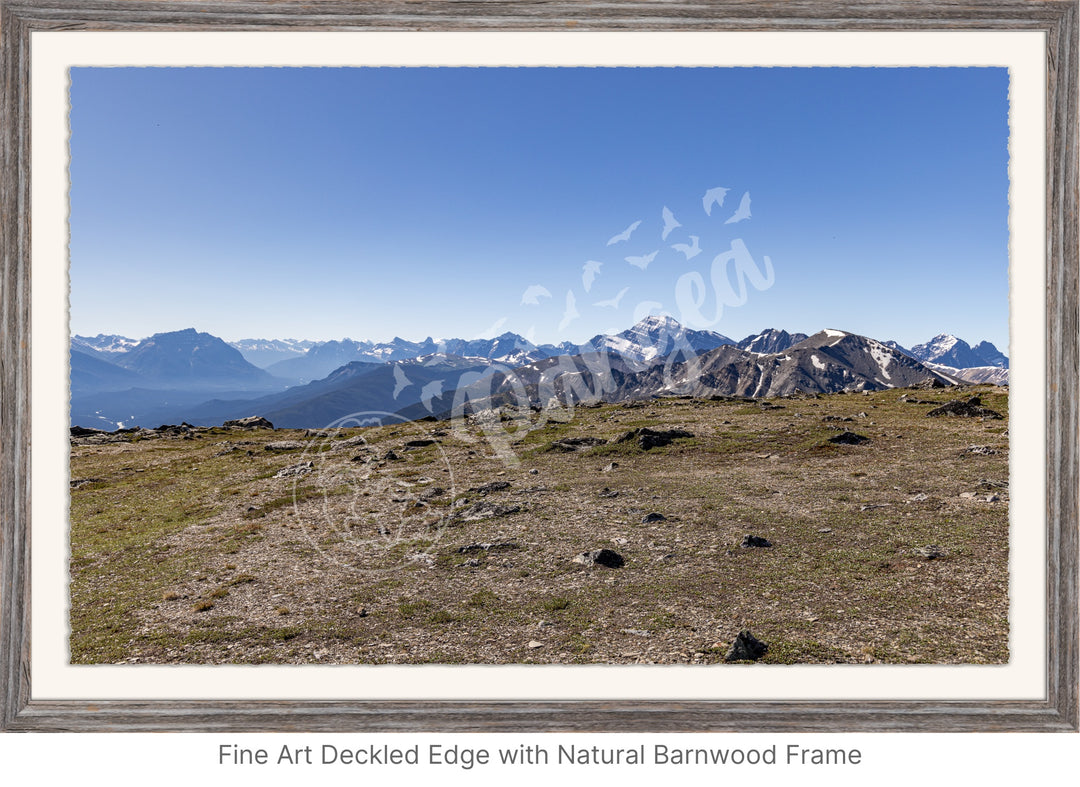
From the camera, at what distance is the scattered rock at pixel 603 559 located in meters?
13.0

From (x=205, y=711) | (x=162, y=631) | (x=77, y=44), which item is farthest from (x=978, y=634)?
(x=77, y=44)

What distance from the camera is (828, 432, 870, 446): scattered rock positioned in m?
26.4

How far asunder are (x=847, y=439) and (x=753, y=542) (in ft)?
62.6

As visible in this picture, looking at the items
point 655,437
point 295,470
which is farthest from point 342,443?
point 655,437

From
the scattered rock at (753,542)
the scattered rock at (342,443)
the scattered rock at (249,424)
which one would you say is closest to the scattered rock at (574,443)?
the scattered rock at (342,443)

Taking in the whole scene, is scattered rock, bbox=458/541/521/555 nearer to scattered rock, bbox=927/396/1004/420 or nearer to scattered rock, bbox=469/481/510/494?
scattered rock, bbox=469/481/510/494

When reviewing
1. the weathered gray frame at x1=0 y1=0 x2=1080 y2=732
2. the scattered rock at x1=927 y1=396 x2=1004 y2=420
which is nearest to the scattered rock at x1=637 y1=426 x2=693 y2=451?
the scattered rock at x1=927 y1=396 x2=1004 y2=420

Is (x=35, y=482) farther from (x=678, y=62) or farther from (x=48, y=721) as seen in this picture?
(x=678, y=62)

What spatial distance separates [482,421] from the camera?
39.8 meters

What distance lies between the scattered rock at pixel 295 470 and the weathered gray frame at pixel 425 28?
18138 millimetres

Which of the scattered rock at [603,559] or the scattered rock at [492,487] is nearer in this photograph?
the scattered rock at [603,559]

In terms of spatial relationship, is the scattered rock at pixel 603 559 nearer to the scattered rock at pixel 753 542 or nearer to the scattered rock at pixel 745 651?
the scattered rock at pixel 753 542
